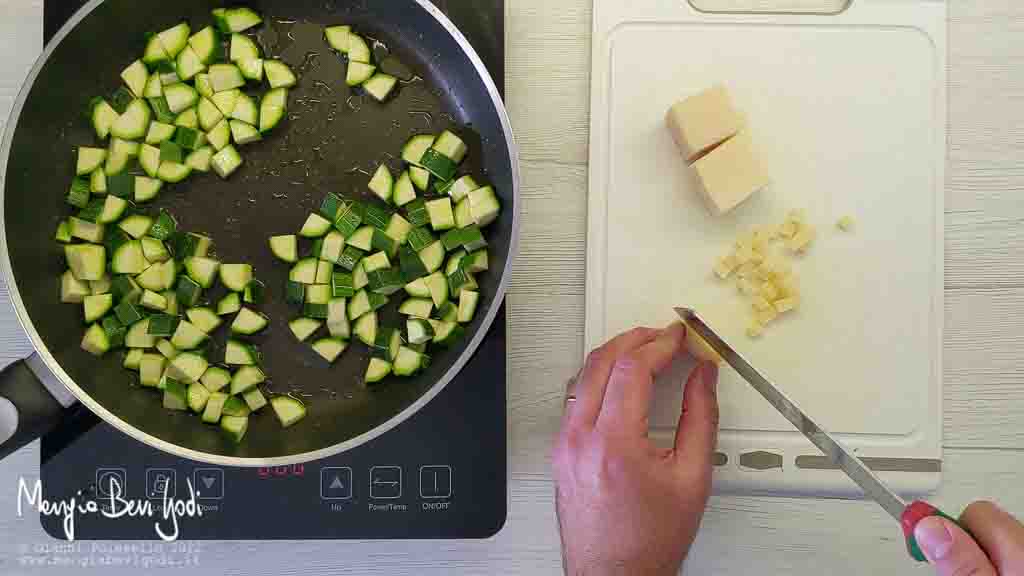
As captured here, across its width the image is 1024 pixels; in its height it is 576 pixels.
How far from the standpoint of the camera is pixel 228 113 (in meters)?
1.14

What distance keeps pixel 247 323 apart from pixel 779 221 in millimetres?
779

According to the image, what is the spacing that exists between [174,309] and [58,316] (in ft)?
0.51

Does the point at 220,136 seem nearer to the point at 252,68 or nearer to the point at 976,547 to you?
the point at 252,68

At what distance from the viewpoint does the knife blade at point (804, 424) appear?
2.83ft

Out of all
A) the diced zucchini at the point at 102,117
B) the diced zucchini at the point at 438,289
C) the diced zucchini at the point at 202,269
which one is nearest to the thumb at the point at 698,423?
the diced zucchini at the point at 438,289

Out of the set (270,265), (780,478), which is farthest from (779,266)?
(270,265)

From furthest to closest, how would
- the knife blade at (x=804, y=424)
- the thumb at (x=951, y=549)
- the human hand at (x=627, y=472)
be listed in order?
1. the human hand at (x=627, y=472)
2. the knife blade at (x=804, y=424)
3. the thumb at (x=951, y=549)

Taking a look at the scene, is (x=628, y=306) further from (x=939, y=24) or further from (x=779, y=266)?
(x=939, y=24)

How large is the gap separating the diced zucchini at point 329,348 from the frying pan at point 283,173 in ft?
0.06

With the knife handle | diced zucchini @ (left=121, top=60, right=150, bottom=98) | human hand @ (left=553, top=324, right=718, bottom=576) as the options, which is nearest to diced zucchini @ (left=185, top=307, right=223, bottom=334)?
diced zucchini @ (left=121, top=60, right=150, bottom=98)

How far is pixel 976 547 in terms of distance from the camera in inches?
30.2

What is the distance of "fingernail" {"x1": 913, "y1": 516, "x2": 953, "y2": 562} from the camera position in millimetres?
764

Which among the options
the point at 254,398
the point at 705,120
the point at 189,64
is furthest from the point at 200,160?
the point at 705,120

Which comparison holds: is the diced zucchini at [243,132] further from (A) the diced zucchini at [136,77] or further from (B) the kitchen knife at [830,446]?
(B) the kitchen knife at [830,446]
